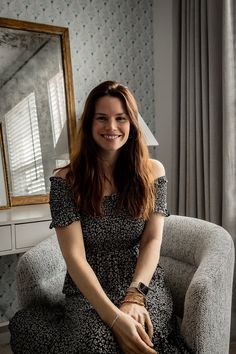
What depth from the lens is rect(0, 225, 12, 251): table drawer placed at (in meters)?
1.95

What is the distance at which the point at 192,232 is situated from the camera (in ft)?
5.44

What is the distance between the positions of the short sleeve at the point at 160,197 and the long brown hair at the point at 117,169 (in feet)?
0.11

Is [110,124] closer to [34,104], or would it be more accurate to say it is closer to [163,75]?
[34,104]

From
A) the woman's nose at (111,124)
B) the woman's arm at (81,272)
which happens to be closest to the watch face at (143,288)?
the woman's arm at (81,272)

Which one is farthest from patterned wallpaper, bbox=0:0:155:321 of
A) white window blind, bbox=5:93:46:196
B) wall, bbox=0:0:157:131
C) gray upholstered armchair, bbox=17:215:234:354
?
gray upholstered armchair, bbox=17:215:234:354

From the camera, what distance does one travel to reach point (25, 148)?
2.40m

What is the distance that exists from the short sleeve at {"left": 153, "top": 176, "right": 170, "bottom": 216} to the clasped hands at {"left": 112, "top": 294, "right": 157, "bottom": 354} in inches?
15.3

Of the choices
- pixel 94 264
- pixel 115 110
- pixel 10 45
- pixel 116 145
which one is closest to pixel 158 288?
pixel 94 264

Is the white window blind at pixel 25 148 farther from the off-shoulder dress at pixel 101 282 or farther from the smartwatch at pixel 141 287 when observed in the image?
the smartwatch at pixel 141 287

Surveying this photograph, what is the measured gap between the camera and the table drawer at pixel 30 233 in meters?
1.99

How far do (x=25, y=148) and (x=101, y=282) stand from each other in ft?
3.87

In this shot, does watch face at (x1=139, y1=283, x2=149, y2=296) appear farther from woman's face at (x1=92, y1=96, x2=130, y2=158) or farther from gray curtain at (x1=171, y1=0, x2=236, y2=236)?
gray curtain at (x1=171, y1=0, x2=236, y2=236)

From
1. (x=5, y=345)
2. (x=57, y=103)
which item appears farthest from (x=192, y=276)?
(x=57, y=103)

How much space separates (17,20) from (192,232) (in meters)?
1.56
